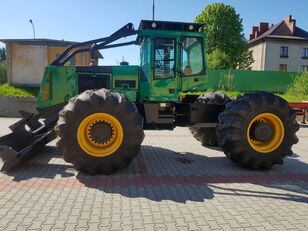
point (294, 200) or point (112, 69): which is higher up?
point (112, 69)

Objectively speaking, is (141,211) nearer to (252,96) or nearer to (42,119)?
(252,96)

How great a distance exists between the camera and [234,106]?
7.19m

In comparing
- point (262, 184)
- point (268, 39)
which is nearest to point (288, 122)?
point (262, 184)

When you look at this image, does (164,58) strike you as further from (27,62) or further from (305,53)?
(305,53)

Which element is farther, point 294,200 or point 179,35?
point 179,35

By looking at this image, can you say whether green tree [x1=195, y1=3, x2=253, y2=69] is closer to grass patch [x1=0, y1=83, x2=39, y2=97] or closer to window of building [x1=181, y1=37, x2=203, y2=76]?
grass patch [x1=0, y1=83, x2=39, y2=97]

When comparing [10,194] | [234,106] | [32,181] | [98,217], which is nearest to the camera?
[98,217]

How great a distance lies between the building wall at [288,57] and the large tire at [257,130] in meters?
47.5

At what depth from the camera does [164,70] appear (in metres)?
7.82

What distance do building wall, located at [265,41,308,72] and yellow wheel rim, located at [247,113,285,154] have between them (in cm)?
4752

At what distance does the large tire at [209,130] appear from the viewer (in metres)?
9.50

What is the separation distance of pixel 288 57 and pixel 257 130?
4959cm

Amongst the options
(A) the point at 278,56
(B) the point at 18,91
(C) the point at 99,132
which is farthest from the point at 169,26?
(A) the point at 278,56

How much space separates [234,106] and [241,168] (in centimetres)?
136
